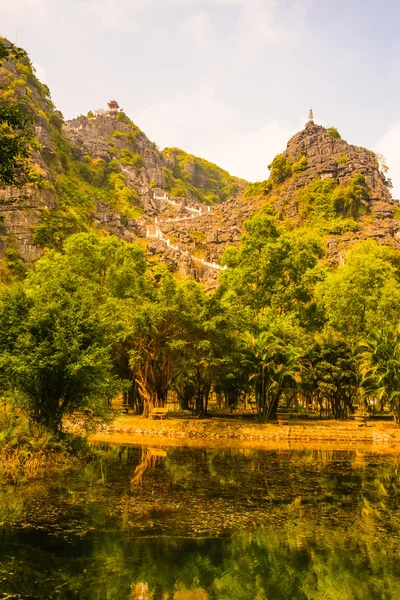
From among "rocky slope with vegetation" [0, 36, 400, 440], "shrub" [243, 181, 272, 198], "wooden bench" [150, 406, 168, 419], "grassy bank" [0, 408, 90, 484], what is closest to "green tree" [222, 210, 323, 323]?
"rocky slope with vegetation" [0, 36, 400, 440]

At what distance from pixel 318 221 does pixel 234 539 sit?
101746 millimetres

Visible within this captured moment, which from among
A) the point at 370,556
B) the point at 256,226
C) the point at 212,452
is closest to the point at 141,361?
the point at 212,452

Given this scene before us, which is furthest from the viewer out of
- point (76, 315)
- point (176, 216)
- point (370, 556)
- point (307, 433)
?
point (176, 216)

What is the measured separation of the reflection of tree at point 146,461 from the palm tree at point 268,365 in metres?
11.1

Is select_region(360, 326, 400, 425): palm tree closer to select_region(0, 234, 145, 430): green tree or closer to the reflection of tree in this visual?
the reflection of tree

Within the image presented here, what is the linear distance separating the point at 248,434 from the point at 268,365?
16.1ft

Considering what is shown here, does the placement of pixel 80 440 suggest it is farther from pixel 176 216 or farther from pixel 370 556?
pixel 176 216

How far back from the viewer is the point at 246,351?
3328 centimetres

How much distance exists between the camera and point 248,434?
30.2m

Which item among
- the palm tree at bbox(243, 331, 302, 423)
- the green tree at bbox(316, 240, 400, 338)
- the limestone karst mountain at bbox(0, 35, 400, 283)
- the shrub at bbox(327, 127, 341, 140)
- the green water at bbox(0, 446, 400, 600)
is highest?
the shrub at bbox(327, 127, 341, 140)

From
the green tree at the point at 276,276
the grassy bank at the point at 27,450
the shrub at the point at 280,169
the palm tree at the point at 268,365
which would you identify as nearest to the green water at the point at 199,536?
the grassy bank at the point at 27,450

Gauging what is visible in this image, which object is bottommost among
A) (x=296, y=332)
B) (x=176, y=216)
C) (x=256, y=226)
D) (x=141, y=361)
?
(x=141, y=361)

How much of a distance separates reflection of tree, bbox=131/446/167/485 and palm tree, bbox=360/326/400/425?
16.2m

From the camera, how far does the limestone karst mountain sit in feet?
292
